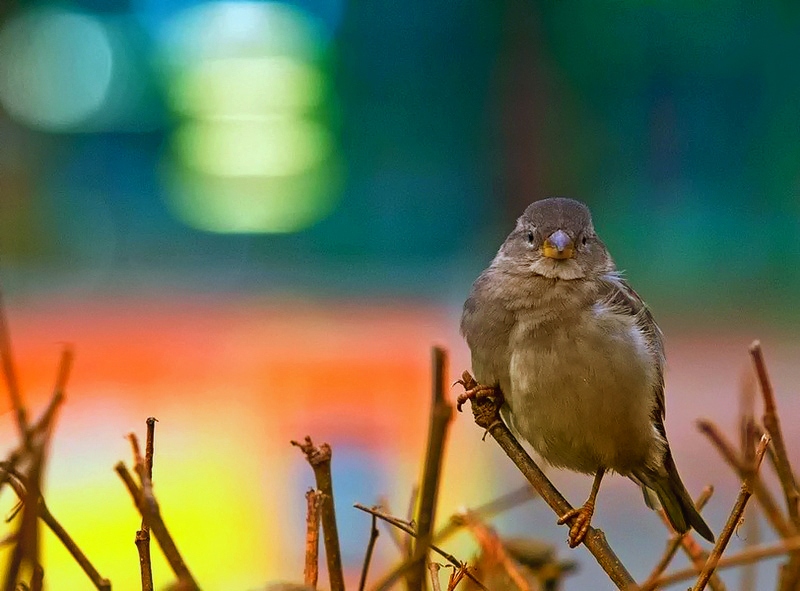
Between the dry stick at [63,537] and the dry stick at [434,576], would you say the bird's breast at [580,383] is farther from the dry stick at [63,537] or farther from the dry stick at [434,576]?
the dry stick at [63,537]

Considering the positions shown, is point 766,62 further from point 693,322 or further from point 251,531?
point 251,531

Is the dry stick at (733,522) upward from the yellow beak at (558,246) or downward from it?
downward

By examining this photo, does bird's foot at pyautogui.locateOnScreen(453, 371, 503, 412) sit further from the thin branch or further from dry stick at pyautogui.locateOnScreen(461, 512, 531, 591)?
the thin branch

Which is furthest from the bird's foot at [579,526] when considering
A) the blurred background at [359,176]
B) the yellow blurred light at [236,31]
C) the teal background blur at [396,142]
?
the yellow blurred light at [236,31]

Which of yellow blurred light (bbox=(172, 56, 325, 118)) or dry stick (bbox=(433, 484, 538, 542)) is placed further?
yellow blurred light (bbox=(172, 56, 325, 118))

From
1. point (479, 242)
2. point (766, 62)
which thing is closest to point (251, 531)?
point (479, 242)

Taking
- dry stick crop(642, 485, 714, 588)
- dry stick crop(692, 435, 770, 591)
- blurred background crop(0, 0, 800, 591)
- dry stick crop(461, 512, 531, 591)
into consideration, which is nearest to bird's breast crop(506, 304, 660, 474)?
dry stick crop(642, 485, 714, 588)
